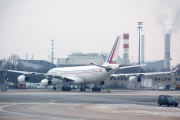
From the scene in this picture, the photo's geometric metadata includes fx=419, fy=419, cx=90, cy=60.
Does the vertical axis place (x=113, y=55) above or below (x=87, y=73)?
above

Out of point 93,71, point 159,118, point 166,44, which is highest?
point 166,44

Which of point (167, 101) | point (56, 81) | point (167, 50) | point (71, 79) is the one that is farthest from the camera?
point (167, 50)

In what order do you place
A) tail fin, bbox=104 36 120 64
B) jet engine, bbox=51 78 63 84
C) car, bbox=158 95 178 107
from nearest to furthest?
car, bbox=158 95 178 107 → tail fin, bbox=104 36 120 64 → jet engine, bbox=51 78 63 84

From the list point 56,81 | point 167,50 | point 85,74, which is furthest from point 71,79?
point 167,50

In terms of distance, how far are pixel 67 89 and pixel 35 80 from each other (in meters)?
54.4

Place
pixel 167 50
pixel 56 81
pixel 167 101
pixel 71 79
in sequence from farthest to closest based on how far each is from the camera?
pixel 167 50, pixel 56 81, pixel 71 79, pixel 167 101

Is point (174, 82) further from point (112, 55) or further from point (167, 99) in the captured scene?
point (167, 99)

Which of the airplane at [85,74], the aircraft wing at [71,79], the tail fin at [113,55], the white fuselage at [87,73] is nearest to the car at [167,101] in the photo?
the airplane at [85,74]

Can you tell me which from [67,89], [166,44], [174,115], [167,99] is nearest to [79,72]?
[67,89]

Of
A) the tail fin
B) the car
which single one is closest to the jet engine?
the tail fin

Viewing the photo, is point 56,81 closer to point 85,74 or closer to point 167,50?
point 85,74

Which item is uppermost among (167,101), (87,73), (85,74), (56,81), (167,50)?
(167,50)

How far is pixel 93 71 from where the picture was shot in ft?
287

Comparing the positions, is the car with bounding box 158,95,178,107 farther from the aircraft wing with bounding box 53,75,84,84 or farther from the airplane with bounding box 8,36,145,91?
the aircraft wing with bounding box 53,75,84,84
